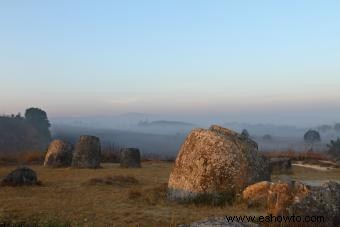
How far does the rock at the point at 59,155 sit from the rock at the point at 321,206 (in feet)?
70.7

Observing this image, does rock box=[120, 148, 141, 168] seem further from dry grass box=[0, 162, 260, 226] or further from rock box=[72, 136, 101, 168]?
dry grass box=[0, 162, 260, 226]

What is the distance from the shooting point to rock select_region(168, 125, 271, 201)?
16.4 metres

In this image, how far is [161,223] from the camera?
1245 cm

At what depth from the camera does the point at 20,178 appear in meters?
21.0

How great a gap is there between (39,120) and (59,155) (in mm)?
121149

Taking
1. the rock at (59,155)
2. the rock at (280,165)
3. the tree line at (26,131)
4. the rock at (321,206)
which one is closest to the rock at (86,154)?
the rock at (59,155)

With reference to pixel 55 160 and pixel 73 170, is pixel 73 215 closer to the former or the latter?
pixel 73 170

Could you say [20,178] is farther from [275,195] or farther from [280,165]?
[280,165]

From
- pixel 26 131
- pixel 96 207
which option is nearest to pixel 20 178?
pixel 96 207

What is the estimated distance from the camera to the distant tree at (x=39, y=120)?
475 ft

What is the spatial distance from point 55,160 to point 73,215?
1889 cm

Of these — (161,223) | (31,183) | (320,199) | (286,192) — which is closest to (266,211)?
(286,192)

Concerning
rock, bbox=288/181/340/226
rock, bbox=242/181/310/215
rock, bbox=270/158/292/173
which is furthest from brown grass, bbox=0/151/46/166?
rock, bbox=288/181/340/226

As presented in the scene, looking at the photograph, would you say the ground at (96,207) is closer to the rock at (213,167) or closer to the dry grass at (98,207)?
the dry grass at (98,207)
